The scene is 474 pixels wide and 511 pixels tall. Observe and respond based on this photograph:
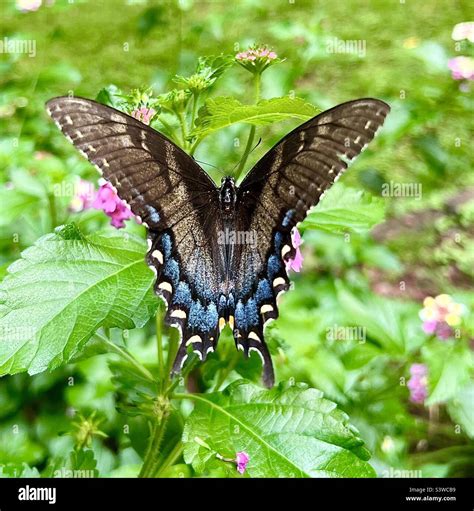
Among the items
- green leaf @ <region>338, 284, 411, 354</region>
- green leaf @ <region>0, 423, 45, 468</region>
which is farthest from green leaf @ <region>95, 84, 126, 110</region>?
green leaf @ <region>338, 284, 411, 354</region>

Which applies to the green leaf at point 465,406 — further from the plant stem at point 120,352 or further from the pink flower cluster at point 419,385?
the plant stem at point 120,352

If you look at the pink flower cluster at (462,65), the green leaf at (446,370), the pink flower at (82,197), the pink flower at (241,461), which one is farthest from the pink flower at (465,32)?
the pink flower at (241,461)

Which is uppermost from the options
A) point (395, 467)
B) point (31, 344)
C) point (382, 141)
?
point (382, 141)

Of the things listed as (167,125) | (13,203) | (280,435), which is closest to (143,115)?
(167,125)

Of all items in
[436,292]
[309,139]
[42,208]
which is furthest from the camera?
[436,292]

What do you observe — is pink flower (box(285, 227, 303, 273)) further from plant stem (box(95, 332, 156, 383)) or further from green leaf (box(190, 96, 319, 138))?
plant stem (box(95, 332, 156, 383))

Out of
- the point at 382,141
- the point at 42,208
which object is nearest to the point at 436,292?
the point at 382,141
